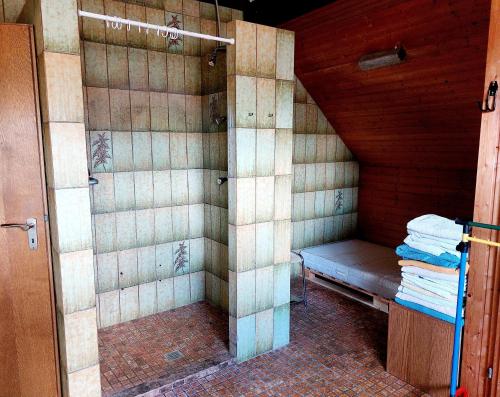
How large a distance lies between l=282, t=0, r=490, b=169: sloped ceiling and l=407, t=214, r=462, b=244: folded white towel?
119 centimetres

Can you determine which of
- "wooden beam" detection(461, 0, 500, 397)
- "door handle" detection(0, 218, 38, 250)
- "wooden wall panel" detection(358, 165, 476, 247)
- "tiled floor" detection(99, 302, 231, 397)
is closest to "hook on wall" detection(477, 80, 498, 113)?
"wooden beam" detection(461, 0, 500, 397)

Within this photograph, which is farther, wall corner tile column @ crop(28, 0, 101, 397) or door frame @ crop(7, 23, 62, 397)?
door frame @ crop(7, 23, 62, 397)

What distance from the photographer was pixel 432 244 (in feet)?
7.72

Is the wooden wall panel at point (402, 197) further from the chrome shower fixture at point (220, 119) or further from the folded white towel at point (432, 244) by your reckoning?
the chrome shower fixture at point (220, 119)

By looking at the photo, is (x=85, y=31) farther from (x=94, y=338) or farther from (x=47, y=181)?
(x=94, y=338)

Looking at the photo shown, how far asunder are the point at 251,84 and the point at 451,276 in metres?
1.74

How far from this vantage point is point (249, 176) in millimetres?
2594

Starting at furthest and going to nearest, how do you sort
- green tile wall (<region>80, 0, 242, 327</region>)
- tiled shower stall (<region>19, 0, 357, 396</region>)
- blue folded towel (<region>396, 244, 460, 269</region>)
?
green tile wall (<region>80, 0, 242, 327</region>) < blue folded towel (<region>396, 244, 460, 269</region>) < tiled shower stall (<region>19, 0, 357, 396</region>)

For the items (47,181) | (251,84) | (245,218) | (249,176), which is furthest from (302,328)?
(47,181)

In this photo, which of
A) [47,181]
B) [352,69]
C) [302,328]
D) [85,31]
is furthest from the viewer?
[352,69]

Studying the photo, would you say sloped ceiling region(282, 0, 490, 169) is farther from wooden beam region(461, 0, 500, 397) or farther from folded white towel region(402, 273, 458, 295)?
folded white towel region(402, 273, 458, 295)

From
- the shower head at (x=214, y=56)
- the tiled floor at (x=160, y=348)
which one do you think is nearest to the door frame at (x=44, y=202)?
the tiled floor at (x=160, y=348)

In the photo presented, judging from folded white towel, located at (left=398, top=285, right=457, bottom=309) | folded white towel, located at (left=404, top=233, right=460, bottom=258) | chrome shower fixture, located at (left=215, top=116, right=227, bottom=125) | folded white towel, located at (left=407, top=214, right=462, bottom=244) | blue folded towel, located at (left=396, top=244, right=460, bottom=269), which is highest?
chrome shower fixture, located at (left=215, top=116, right=227, bottom=125)

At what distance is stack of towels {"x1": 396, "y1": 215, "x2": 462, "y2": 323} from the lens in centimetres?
226
